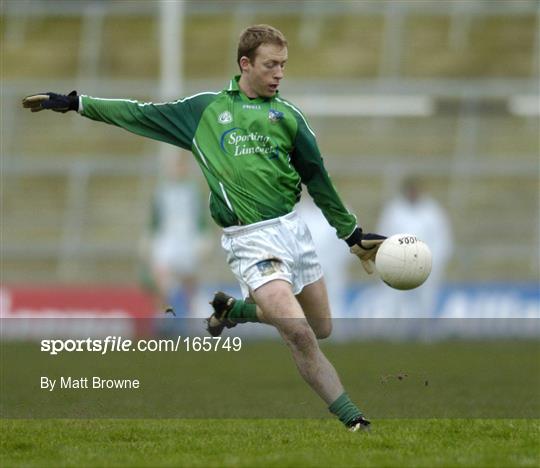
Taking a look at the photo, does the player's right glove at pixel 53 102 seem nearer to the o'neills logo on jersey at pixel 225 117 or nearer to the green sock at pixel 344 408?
the o'neills logo on jersey at pixel 225 117

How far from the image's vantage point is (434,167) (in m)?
24.6

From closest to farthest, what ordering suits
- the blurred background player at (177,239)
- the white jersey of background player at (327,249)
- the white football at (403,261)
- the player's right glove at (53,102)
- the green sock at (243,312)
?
the white football at (403,261) < the player's right glove at (53,102) < the green sock at (243,312) < the blurred background player at (177,239) < the white jersey of background player at (327,249)

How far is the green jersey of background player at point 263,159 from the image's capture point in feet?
27.0

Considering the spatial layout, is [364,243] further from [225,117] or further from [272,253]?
[225,117]

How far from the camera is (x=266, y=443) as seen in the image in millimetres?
7945

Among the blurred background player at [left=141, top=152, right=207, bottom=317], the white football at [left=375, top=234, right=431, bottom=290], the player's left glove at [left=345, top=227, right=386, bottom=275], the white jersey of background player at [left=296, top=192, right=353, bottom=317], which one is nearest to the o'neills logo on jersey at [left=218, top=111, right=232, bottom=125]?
the player's left glove at [left=345, top=227, right=386, bottom=275]

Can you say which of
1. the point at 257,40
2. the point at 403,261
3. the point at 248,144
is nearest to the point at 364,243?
the point at 403,261

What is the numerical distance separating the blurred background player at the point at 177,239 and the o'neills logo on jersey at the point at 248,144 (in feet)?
36.0

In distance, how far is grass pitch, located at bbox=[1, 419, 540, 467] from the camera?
23.1ft

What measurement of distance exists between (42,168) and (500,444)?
18.9 meters

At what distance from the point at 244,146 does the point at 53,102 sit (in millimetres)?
1312

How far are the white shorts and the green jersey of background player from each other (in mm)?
12

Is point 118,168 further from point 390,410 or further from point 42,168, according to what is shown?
point 390,410

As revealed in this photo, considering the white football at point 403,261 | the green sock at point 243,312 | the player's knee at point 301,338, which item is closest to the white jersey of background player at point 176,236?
the green sock at point 243,312
